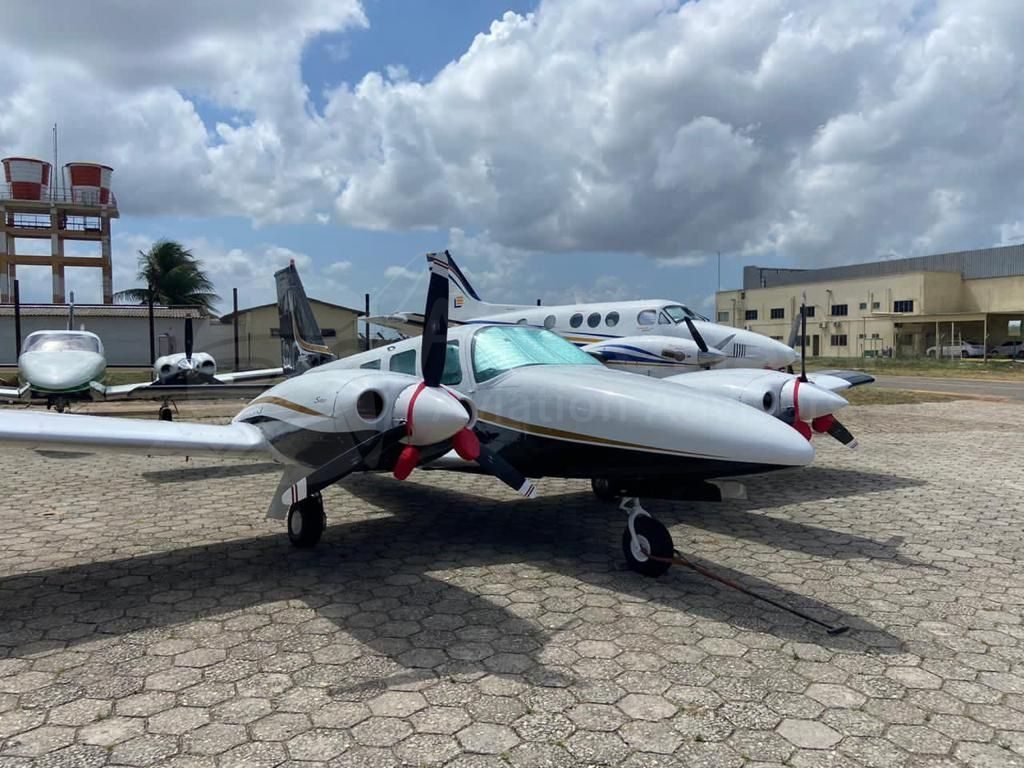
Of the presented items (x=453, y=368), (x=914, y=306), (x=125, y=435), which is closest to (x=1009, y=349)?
(x=914, y=306)

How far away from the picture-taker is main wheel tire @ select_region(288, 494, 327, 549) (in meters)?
6.61

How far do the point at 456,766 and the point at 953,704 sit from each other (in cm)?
266

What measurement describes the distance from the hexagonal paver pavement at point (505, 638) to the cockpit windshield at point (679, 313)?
7.72 meters

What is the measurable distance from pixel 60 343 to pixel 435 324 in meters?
14.3

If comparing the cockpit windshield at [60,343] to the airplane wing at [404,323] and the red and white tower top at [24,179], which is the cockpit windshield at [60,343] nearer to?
the airplane wing at [404,323]

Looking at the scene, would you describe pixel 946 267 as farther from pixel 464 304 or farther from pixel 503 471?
pixel 503 471

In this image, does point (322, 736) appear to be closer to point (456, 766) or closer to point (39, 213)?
point (456, 766)

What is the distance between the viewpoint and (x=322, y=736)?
341 centimetres

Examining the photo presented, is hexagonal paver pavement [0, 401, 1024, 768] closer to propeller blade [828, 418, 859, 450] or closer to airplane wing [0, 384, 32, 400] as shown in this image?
propeller blade [828, 418, 859, 450]

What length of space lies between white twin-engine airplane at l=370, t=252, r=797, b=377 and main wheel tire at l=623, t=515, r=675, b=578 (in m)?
7.79

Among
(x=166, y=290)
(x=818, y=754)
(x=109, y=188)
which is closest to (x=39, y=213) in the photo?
(x=109, y=188)

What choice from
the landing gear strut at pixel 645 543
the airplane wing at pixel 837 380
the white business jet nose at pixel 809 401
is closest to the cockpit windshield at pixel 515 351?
the landing gear strut at pixel 645 543

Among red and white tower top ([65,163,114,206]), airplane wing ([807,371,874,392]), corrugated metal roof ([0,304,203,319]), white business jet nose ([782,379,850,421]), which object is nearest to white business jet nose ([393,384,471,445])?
white business jet nose ([782,379,850,421])

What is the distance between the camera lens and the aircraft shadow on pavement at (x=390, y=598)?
14.3 ft
